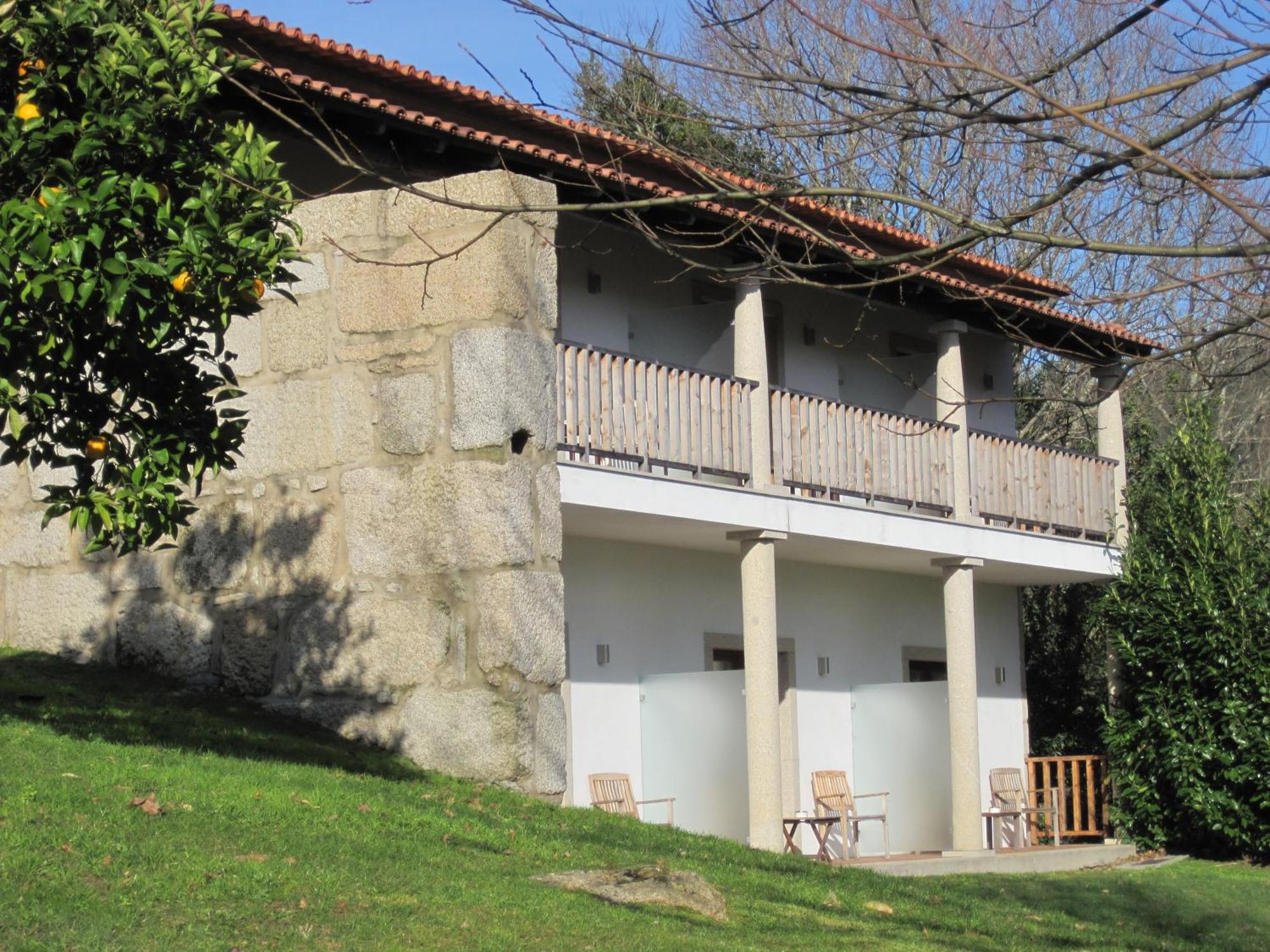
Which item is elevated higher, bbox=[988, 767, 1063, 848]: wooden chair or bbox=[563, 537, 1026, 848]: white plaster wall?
bbox=[563, 537, 1026, 848]: white plaster wall

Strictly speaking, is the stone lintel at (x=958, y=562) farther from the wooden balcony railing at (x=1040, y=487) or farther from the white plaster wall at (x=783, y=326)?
the white plaster wall at (x=783, y=326)

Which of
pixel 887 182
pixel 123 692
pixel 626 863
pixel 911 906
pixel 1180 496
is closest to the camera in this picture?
pixel 626 863

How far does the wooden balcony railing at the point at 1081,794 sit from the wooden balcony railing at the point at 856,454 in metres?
3.55

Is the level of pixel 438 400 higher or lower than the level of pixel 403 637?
higher

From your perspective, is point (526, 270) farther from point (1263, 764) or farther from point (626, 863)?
point (1263, 764)

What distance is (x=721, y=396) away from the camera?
13.4 metres

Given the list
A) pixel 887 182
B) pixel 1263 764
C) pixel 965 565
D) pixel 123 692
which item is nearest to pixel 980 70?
pixel 123 692

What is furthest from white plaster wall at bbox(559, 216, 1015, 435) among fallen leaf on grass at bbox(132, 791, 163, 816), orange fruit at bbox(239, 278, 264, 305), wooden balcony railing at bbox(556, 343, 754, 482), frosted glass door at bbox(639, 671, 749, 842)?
fallen leaf on grass at bbox(132, 791, 163, 816)

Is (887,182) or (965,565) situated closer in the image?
(965,565)

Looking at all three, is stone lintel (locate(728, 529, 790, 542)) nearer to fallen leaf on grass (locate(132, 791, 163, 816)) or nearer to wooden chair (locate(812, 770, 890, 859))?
wooden chair (locate(812, 770, 890, 859))

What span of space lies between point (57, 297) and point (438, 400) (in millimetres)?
3119

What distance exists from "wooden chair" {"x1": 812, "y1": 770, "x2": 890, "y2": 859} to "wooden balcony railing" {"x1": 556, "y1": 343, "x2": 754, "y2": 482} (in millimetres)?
3696

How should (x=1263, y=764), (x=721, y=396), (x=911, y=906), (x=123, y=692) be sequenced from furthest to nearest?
(x=1263, y=764)
(x=721, y=396)
(x=123, y=692)
(x=911, y=906)

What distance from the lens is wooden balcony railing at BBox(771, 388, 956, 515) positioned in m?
14.1
